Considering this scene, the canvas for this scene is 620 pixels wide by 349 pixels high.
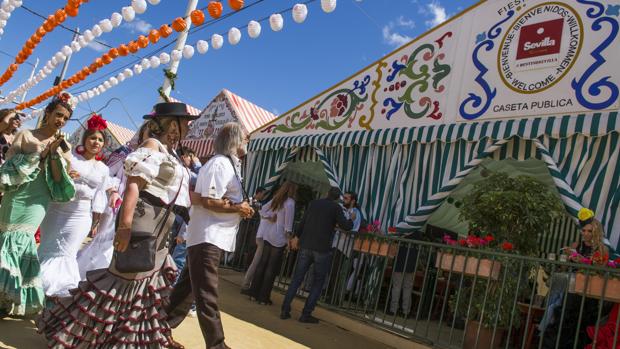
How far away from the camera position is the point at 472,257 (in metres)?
5.08

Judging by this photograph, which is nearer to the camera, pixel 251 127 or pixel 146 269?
pixel 146 269

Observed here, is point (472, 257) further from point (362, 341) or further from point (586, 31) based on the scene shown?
point (586, 31)

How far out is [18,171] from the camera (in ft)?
11.6

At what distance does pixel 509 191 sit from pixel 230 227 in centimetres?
344

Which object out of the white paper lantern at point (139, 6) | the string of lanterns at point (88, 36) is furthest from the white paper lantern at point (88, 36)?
the white paper lantern at point (139, 6)

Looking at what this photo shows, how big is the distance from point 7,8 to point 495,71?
8.33 metres

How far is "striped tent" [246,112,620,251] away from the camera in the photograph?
507 centimetres

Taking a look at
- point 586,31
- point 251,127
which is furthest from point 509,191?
point 251,127

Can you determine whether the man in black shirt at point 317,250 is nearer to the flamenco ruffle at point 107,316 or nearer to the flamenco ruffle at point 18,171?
the flamenco ruffle at point 107,316

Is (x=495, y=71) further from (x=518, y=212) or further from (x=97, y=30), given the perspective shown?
(x=97, y=30)

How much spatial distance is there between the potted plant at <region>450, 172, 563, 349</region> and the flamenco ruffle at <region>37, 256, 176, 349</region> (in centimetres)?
334

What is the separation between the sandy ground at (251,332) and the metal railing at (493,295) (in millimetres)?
595

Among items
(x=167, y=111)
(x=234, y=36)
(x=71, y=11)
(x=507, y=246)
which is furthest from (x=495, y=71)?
(x=71, y=11)

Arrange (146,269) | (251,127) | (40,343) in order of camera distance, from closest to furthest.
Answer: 1. (146,269)
2. (40,343)
3. (251,127)
